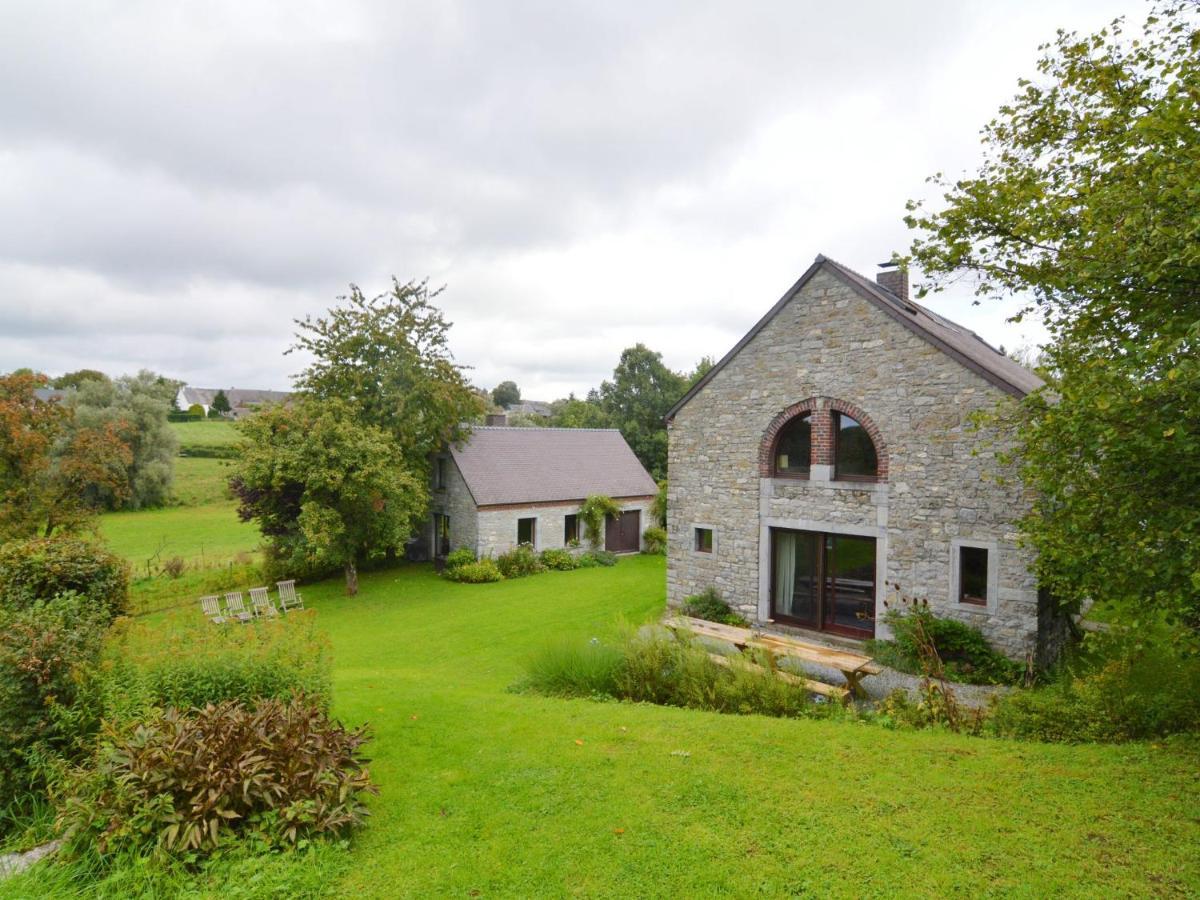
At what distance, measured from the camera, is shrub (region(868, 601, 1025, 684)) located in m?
10.5

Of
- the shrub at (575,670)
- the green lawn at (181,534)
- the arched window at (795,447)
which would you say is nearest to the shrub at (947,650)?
the arched window at (795,447)

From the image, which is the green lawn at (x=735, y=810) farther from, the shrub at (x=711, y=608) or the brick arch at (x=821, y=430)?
the brick arch at (x=821, y=430)

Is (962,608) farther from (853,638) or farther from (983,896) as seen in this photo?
(983,896)

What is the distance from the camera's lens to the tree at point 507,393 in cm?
10975

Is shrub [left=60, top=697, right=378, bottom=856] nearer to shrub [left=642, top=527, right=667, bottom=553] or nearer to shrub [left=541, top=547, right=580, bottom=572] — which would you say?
shrub [left=541, top=547, right=580, bottom=572]

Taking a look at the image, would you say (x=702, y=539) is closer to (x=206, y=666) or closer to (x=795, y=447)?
(x=795, y=447)

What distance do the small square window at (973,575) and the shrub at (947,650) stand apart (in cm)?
51

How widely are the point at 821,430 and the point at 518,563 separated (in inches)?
496

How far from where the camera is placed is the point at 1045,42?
22.9 feet

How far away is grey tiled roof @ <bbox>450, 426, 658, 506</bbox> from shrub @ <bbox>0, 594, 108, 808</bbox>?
1560 cm

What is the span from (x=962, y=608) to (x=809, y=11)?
32.5 ft

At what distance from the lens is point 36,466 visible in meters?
15.5

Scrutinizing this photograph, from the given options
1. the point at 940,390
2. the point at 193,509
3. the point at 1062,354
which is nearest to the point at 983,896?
the point at 1062,354

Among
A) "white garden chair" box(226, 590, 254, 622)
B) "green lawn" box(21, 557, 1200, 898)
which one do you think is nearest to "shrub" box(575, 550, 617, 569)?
"white garden chair" box(226, 590, 254, 622)
